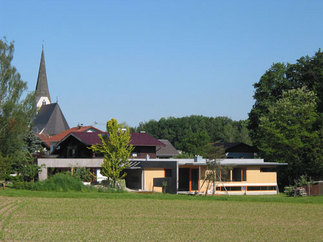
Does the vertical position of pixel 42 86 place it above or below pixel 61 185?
above

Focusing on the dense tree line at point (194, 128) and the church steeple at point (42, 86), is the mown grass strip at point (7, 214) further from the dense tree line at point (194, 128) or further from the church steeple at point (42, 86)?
the dense tree line at point (194, 128)

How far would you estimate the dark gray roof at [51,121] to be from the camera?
102 m

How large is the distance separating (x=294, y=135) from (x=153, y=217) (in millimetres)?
28614

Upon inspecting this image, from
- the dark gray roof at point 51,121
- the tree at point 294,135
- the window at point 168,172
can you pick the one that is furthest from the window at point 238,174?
the dark gray roof at point 51,121

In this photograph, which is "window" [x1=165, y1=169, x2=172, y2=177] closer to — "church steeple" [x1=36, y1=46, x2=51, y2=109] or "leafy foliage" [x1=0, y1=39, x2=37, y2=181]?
"leafy foliage" [x1=0, y1=39, x2=37, y2=181]

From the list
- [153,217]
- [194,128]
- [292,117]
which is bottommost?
[153,217]

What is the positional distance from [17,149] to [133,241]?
33534 millimetres

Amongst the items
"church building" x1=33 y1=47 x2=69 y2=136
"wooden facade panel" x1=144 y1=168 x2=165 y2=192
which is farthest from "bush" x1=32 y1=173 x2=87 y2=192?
"church building" x1=33 y1=47 x2=69 y2=136

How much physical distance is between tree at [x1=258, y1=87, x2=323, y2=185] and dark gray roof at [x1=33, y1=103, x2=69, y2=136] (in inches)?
2342

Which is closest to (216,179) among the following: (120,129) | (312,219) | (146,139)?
(120,129)

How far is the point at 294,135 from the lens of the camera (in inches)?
1853

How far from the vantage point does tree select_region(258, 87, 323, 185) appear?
45500 millimetres

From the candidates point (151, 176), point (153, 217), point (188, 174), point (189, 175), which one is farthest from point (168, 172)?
point (153, 217)

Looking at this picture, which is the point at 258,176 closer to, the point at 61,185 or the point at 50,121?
the point at 61,185
